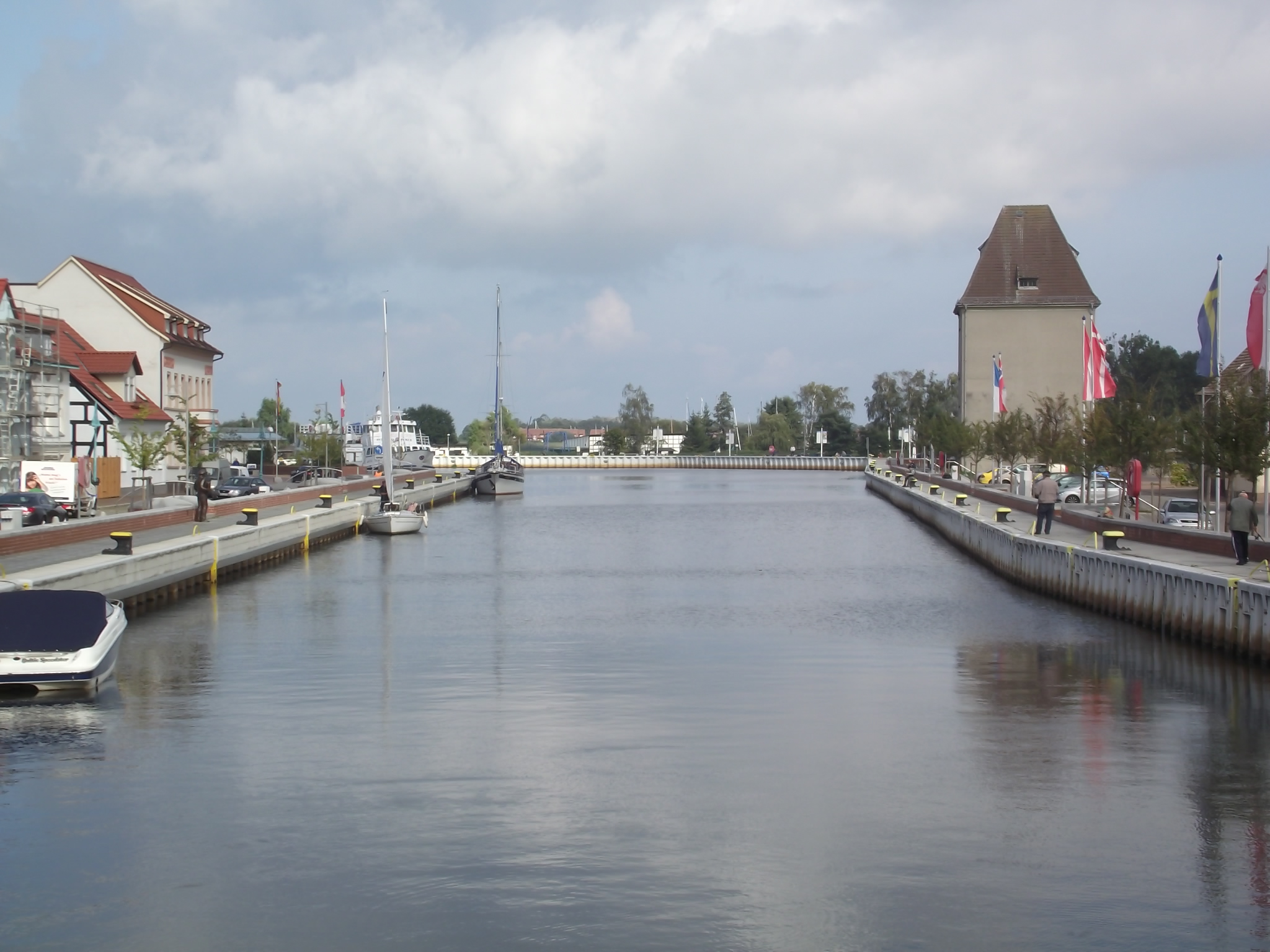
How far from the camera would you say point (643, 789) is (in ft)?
44.5

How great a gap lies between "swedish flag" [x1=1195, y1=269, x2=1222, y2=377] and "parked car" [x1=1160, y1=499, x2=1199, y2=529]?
5928mm

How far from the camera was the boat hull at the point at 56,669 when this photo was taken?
17703 millimetres

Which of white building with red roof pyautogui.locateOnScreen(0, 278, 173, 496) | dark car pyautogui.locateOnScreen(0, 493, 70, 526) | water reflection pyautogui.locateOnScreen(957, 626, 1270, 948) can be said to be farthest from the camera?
white building with red roof pyautogui.locateOnScreen(0, 278, 173, 496)

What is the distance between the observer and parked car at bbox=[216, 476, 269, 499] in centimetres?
5834

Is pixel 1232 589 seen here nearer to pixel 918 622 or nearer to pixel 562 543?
pixel 918 622

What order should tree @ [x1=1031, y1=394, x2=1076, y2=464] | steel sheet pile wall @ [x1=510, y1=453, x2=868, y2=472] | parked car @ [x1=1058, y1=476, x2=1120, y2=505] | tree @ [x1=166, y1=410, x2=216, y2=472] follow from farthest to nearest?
steel sheet pile wall @ [x1=510, y1=453, x2=868, y2=472] < tree @ [x1=166, y1=410, x2=216, y2=472] < tree @ [x1=1031, y1=394, x2=1076, y2=464] < parked car @ [x1=1058, y1=476, x2=1120, y2=505]

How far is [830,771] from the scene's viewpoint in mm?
14375

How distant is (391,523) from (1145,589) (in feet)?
107

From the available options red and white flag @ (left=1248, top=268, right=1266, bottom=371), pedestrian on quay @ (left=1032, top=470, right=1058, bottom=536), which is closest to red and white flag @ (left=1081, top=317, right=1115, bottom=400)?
pedestrian on quay @ (left=1032, top=470, right=1058, bottom=536)

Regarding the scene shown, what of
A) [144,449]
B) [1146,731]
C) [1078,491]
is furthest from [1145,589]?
[144,449]

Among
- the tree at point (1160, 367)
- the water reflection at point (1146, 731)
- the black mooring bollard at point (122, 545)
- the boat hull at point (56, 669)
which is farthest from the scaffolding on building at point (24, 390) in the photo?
the tree at point (1160, 367)

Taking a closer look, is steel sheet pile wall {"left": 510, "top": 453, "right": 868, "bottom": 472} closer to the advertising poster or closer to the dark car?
the advertising poster

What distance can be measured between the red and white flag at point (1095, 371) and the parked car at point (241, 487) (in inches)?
1312

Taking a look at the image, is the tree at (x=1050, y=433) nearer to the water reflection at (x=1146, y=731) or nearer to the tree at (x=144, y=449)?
the water reflection at (x=1146, y=731)
